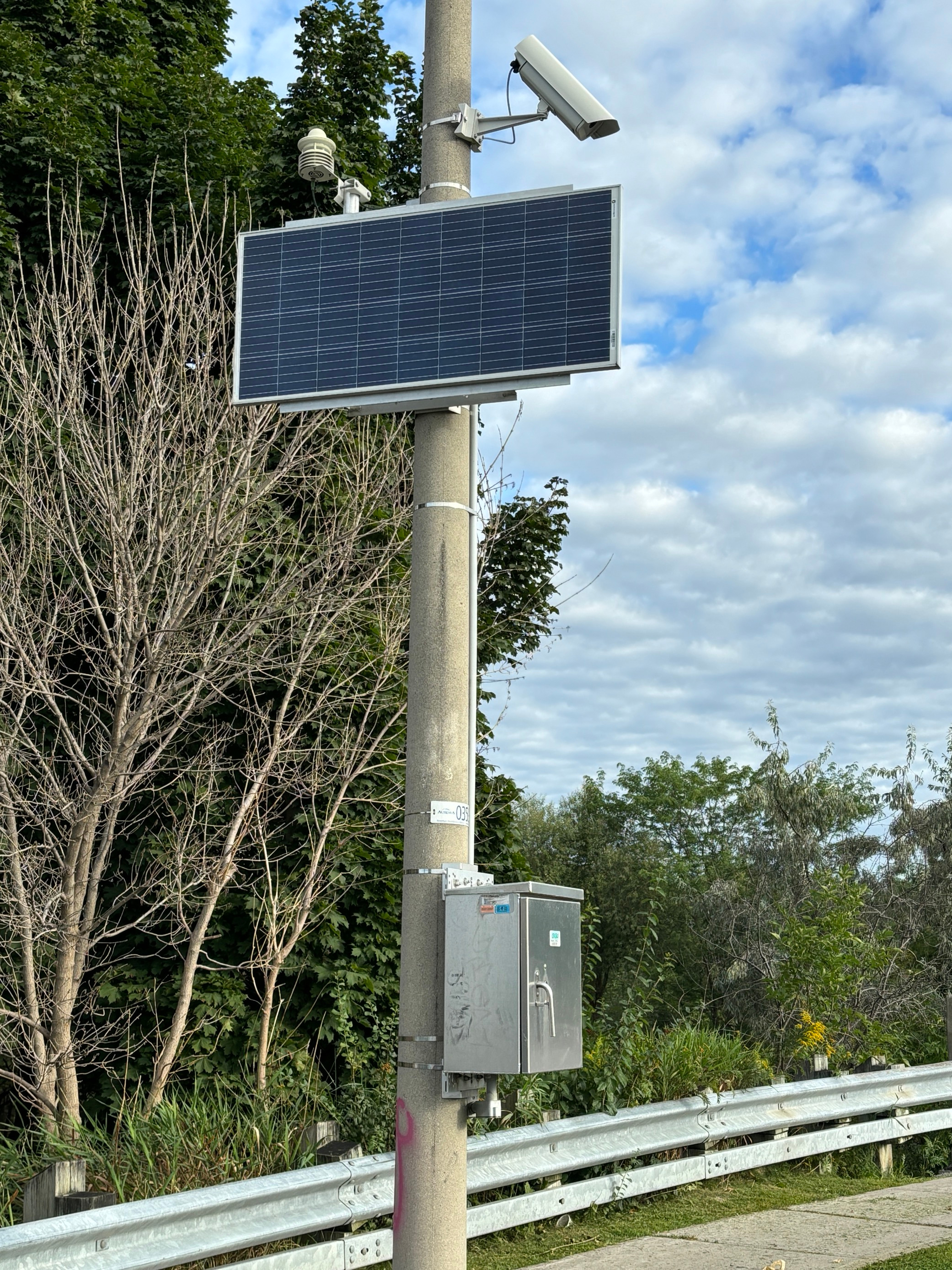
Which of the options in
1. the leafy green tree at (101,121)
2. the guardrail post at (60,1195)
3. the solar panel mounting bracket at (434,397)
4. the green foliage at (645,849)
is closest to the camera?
the solar panel mounting bracket at (434,397)

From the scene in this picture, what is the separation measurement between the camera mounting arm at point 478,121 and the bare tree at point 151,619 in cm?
449

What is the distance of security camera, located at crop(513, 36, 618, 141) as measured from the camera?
17.5 ft

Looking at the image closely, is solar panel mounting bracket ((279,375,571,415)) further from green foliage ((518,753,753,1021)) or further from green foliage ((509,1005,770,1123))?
green foliage ((518,753,753,1021))

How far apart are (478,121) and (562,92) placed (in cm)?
36

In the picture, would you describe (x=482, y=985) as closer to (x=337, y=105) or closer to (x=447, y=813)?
(x=447, y=813)

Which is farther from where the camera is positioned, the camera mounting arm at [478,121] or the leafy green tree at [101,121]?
the leafy green tree at [101,121]

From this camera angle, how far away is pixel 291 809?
1140 centimetres

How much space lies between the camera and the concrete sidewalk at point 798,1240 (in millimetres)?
6910

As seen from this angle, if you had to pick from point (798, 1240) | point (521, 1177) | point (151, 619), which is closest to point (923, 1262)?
point (798, 1240)

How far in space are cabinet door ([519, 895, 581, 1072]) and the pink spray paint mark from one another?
511 millimetres

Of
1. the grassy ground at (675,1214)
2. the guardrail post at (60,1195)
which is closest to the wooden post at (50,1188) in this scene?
the guardrail post at (60,1195)

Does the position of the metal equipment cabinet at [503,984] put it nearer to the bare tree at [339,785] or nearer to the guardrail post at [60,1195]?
the guardrail post at [60,1195]

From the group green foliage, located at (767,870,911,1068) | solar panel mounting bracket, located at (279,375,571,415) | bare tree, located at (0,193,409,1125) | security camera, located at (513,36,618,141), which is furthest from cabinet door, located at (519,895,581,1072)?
green foliage, located at (767,870,911,1068)

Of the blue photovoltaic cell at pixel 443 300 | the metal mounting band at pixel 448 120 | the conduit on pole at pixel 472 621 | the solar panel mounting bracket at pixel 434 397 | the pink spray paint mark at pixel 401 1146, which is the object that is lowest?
the pink spray paint mark at pixel 401 1146
